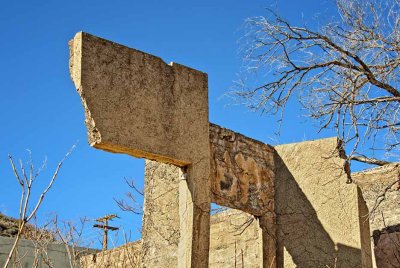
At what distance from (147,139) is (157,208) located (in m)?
1.68

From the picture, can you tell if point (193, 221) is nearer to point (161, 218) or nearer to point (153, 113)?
point (161, 218)

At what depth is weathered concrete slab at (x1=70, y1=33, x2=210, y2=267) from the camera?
5.97m

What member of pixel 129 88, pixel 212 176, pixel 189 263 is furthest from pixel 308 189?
pixel 129 88

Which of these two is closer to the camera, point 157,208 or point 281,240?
point 157,208

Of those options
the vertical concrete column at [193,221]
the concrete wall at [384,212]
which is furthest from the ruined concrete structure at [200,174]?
the concrete wall at [384,212]

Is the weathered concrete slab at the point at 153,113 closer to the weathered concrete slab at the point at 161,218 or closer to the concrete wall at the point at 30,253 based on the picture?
the weathered concrete slab at the point at 161,218

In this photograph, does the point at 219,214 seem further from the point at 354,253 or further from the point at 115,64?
the point at 115,64

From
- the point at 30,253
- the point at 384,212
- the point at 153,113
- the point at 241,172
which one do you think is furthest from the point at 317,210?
the point at 30,253

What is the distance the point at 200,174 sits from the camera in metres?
6.79

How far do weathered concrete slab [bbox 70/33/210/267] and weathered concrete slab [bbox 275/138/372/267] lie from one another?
197cm

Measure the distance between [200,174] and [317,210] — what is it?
2.22 metres

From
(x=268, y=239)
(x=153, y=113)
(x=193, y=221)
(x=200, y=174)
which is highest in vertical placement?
(x=153, y=113)

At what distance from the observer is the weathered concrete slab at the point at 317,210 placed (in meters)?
7.78

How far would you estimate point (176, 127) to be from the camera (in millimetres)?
6609
